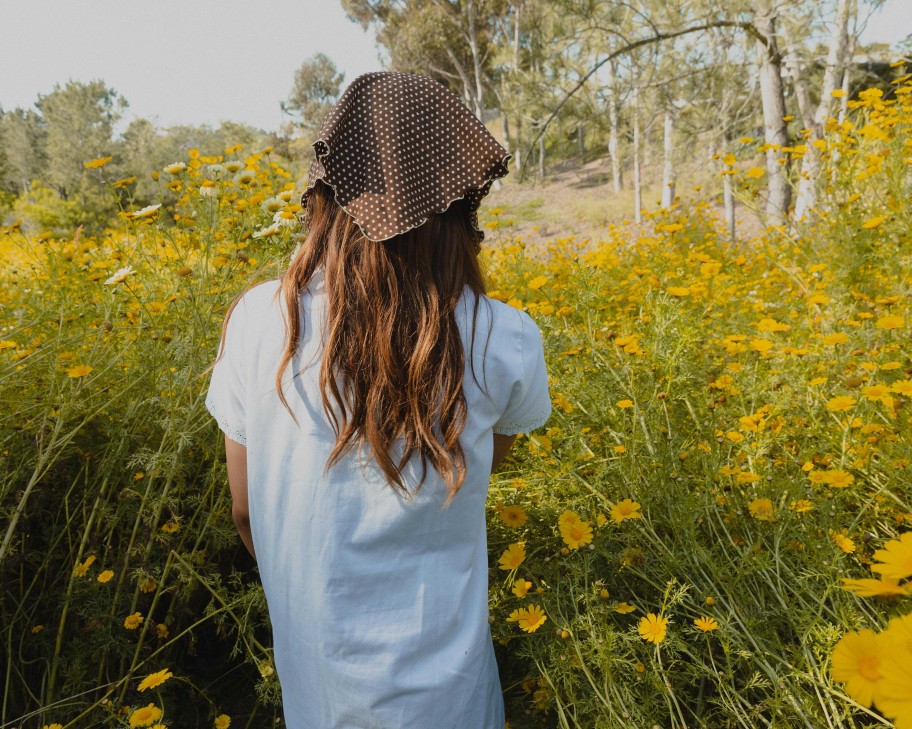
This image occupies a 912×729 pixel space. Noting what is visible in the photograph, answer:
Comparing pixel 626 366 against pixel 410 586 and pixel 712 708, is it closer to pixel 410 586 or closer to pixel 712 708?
pixel 712 708

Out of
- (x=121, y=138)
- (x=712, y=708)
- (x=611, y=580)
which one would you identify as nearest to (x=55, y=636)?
(x=611, y=580)

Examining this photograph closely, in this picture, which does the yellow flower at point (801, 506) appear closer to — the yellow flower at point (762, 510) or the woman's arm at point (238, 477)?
the yellow flower at point (762, 510)

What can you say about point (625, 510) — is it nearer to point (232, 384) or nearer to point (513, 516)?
point (513, 516)

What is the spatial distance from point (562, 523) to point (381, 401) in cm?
71

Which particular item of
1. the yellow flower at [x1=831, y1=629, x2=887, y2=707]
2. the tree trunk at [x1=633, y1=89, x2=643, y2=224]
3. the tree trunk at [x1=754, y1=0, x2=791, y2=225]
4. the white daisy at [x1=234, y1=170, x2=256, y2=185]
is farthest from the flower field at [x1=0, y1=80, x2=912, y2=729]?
the tree trunk at [x1=633, y1=89, x2=643, y2=224]

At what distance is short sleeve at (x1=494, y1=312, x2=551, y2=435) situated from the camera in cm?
107

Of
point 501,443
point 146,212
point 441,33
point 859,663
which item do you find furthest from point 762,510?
point 441,33

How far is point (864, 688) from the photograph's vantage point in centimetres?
38

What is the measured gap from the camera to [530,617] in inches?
54.0

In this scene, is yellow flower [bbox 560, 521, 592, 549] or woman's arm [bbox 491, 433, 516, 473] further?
yellow flower [bbox 560, 521, 592, 549]

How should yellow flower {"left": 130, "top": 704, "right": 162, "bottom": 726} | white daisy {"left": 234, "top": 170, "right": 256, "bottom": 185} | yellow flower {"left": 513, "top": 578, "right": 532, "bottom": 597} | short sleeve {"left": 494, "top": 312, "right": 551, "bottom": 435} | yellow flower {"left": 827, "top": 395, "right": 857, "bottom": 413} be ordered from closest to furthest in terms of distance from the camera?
short sleeve {"left": 494, "top": 312, "right": 551, "bottom": 435} < yellow flower {"left": 130, "top": 704, "right": 162, "bottom": 726} < yellow flower {"left": 513, "top": 578, "right": 532, "bottom": 597} < yellow flower {"left": 827, "top": 395, "right": 857, "bottom": 413} < white daisy {"left": 234, "top": 170, "right": 256, "bottom": 185}

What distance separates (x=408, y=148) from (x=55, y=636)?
1.56 m

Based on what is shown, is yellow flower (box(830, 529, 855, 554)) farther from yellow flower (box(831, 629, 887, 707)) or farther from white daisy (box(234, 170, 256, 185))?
white daisy (box(234, 170, 256, 185))

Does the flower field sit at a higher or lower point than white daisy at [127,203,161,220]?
lower
